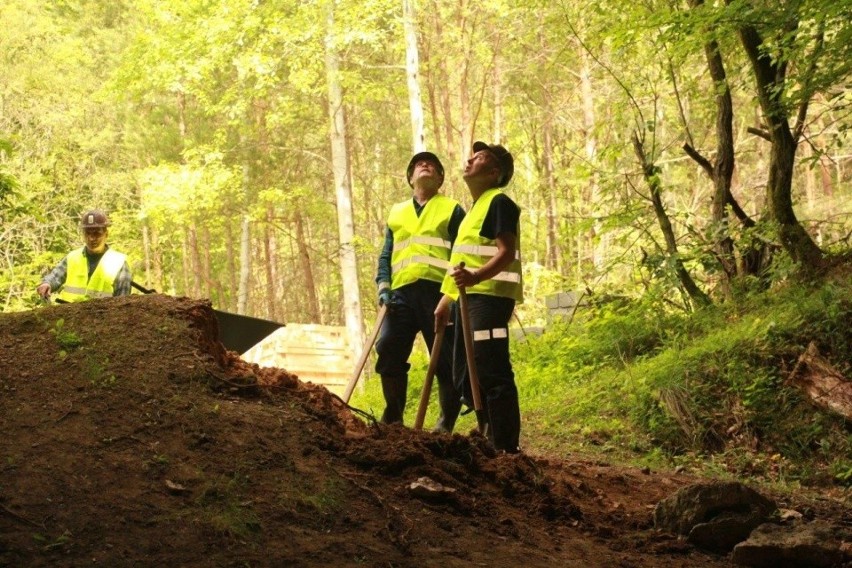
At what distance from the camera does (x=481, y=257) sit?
6.08 m

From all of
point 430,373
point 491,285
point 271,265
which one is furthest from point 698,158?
point 271,265

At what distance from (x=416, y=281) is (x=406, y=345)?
479 millimetres

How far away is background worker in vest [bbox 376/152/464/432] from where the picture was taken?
6.75 m

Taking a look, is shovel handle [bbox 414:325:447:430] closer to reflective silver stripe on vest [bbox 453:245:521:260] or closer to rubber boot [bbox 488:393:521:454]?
rubber boot [bbox 488:393:521:454]

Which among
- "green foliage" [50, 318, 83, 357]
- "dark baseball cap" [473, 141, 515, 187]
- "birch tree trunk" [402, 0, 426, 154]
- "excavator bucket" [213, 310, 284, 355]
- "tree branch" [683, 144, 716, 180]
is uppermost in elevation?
"birch tree trunk" [402, 0, 426, 154]

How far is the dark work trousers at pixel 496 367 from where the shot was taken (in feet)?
19.1

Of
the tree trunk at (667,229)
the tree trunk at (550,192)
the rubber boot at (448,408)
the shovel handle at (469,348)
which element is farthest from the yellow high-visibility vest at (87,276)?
the tree trunk at (550,192)

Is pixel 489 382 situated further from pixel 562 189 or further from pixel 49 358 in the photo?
pixel 562 189

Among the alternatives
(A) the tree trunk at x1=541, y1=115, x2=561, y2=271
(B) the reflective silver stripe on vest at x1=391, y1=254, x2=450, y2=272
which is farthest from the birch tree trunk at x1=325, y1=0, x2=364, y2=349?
(B) the reflective silver stripe on vest at x1=391, y1=254, x2=450, y2=272

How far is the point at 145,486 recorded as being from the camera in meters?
3.53

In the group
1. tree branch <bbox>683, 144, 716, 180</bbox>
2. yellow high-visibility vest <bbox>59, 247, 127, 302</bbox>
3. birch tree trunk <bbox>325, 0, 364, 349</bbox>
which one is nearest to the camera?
yellow high-visibility vest <bbox>59, 247, 127, 302</bbox>

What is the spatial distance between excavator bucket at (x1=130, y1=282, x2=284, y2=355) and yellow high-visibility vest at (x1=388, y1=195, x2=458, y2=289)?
3.27 ft

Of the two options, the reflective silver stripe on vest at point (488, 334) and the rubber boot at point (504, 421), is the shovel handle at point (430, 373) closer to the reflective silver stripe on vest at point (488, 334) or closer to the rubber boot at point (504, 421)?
the reflective silver stripe on vest at point (488, 334)

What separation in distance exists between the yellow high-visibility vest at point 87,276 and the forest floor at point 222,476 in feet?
9.78
